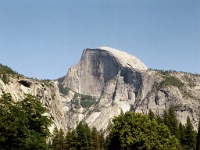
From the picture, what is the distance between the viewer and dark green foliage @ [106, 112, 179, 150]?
66.6 meters

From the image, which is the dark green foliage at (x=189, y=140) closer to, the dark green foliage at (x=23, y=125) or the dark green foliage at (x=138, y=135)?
the dark green foliage at (x=138, y=135)

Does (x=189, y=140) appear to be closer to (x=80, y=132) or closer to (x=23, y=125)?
(x=80, y=132)

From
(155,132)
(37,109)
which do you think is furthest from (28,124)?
(155,132)

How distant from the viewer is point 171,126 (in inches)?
4124

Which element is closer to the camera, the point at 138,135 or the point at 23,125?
the point at 23,125

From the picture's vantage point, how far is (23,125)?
153 ft

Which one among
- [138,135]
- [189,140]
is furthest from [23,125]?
[189,140]

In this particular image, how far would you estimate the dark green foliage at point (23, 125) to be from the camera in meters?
46.2

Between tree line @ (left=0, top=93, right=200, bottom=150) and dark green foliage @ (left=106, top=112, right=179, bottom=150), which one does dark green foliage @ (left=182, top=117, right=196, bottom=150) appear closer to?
tree line @ (left=0, top=93, right=200, bottom=150)

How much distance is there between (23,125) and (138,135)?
2541cm

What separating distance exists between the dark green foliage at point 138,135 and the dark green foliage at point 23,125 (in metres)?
19.6

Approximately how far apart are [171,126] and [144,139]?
1594 inches

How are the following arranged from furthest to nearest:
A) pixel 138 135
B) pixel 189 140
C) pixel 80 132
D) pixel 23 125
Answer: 1. pixel 80 132
2. pixel 189 140
3. pixel 138 135
4. pixel 23 125

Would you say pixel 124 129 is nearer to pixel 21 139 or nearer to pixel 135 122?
pixel 135 122
